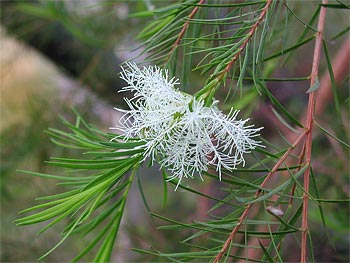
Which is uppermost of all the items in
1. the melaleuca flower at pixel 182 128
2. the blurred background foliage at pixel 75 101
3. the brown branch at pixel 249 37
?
the blurred background foliage at pixel 75 101

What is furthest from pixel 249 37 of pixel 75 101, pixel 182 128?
pixel 75 101

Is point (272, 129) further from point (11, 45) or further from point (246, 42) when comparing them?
point (246, 42)

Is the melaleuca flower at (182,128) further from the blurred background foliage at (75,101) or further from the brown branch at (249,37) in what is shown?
the blurred background foliage at (75,101)

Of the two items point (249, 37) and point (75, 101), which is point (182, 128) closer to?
point (249, 37)

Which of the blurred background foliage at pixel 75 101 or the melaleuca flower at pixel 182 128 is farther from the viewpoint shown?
the blurred background foliage at pixel 75 101

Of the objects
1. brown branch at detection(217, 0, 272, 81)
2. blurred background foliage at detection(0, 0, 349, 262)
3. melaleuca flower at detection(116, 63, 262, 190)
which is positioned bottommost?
melaleuca flower at detection(116, 63, 262, 190)

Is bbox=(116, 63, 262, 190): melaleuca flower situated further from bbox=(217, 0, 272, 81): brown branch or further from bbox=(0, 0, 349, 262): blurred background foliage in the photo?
bbox=(0, 0, 349, 262): blurred background foliage

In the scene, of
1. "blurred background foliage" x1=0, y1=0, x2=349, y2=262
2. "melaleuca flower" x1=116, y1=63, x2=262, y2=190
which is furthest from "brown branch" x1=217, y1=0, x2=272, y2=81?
"blurred background foliage" x1=0, y1=0, x2=349, y2=262

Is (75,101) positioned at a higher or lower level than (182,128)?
higher

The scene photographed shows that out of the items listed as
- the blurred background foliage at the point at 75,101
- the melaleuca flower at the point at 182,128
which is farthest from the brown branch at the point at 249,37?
the blurred background foliage at the point at 75,101

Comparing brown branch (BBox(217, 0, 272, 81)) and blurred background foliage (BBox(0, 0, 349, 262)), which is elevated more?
blurred background foliage (BBox(0, 0, 349, 262))

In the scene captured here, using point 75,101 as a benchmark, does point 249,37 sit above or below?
below

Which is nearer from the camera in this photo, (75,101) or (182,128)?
(182,128)
